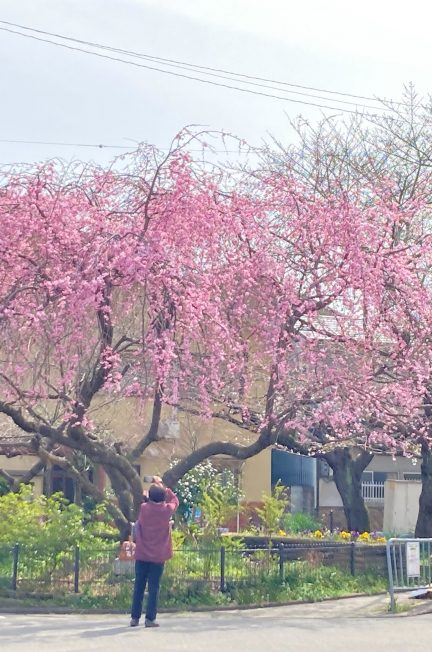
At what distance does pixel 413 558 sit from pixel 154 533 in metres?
5.02

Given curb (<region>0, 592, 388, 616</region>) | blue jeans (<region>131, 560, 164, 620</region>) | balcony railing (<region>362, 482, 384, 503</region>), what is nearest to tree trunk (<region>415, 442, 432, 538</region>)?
Result: curb (<region>0, 592, 388, 616</region>)

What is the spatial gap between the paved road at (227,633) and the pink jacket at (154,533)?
0.80m

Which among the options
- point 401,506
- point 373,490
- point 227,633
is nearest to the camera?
point 227,633

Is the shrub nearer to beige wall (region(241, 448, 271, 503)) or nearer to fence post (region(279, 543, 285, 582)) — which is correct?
beige wall (region(241, 448, 271, 503))

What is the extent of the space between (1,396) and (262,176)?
5.12 m

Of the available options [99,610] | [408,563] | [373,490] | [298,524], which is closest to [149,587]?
[99,610]

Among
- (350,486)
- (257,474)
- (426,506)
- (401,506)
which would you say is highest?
(257,474)

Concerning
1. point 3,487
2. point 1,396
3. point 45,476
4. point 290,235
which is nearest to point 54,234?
point 1,396

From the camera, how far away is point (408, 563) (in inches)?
640

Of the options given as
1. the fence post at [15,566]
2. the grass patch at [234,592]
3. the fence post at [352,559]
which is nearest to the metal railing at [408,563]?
the grass patch at [234,592]

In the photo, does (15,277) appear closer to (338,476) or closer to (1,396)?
(1,396)

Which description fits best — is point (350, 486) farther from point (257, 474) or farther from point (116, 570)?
point (116, 570)

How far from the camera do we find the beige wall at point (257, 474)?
35.4 m

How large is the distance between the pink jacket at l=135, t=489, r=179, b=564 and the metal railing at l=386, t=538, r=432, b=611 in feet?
13.8
